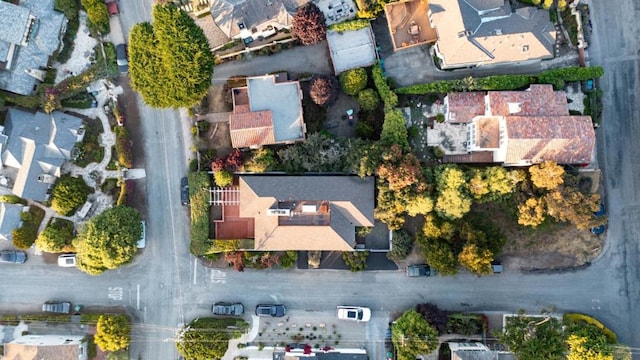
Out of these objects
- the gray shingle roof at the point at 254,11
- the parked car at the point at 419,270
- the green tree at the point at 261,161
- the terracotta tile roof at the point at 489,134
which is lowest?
the parked car at the point at 419,270

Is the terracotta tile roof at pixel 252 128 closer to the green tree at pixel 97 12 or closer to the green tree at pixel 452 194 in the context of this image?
the green tree at pixel 452 194

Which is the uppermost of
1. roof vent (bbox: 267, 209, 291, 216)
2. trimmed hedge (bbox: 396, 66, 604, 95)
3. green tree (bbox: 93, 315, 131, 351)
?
trimmed hedge (bbox: 396, 66, 604, 95)

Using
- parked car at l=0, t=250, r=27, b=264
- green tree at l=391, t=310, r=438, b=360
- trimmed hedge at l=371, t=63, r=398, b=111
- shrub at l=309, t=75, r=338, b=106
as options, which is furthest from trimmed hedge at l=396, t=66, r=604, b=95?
parked car at l=0, t=250, r=27, b=264

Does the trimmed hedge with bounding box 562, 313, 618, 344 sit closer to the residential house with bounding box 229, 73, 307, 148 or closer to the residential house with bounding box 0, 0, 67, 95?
the residential house with bounding box 229, 73, 307, 148

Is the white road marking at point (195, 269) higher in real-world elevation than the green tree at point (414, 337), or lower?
higher

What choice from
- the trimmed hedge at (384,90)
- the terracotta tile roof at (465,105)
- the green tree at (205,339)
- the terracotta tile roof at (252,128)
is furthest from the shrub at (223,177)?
the terracotta tile roof at (465,105)

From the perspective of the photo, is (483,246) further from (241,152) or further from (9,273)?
(9,273)

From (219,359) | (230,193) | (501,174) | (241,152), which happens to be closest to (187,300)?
(219,359)
